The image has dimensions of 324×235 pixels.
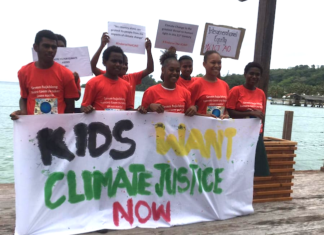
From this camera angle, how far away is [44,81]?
3076 millimetres

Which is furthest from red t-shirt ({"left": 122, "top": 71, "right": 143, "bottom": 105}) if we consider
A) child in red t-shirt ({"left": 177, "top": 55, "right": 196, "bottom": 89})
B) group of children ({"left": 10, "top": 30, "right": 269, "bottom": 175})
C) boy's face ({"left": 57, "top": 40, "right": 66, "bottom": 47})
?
boy's face ({"left": 57, "top": 40, "right": 66, "bottom": 47})

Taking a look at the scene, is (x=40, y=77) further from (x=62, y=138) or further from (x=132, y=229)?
(x=132, y=229)

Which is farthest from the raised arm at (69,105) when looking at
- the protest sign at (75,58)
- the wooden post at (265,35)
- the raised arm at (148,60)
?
the wooden post at (265,35)

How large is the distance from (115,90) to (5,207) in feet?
5.91

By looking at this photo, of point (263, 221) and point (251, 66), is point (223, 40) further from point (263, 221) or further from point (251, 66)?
point (263, 221)

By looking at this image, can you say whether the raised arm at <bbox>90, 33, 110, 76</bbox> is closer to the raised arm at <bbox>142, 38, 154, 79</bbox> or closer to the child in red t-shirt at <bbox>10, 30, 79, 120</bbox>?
the raised arm at <bbox>142, 38, 154, 79</bbox>

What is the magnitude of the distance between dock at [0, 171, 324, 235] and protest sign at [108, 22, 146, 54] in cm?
214

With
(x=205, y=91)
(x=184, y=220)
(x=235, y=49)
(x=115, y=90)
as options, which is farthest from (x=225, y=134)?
(x=235, y=49)

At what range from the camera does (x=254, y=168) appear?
12.9 feet

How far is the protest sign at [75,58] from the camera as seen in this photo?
3645 mm

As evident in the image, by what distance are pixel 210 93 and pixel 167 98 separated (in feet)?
1.87

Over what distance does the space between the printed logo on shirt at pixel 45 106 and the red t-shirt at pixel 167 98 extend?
88cm

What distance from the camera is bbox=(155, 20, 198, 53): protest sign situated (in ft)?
14.2

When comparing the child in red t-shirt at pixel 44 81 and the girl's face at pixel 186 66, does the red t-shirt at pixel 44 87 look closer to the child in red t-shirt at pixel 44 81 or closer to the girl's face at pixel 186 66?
the child in red t-shirt at pixel 44 81
